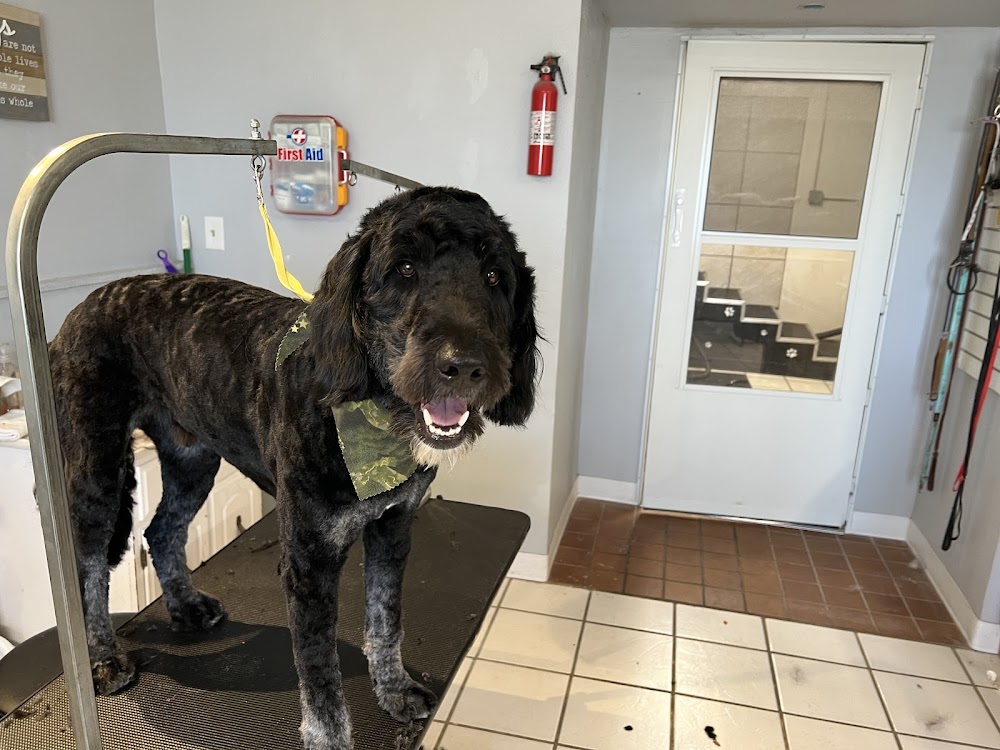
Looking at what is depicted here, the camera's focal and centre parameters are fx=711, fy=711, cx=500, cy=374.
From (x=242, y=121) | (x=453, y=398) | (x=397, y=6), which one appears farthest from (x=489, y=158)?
(x=453, y=398)

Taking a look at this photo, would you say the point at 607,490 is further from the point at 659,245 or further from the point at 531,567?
the point at 659,245

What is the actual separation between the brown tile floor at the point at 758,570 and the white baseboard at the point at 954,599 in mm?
34

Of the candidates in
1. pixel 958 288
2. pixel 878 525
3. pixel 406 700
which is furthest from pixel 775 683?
pixel 958 288

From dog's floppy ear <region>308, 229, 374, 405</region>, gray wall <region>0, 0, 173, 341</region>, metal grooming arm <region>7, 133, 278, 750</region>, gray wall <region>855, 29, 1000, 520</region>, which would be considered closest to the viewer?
metal grooming arm <region>7, 133, 278, 750</region>

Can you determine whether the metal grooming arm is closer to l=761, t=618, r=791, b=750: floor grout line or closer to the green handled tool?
l=761, t=618, r=791, b=750: floor grout line

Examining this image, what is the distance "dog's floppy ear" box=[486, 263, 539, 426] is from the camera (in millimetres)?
1278

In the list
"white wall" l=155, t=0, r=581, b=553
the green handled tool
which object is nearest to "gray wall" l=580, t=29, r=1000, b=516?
"white wall" l=155, t=0, r=581, b=553

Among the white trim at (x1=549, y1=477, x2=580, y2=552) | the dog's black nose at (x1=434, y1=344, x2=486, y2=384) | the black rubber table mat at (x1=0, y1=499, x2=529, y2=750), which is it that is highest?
the dog's black nose at (x1=434, y1=344, x2=486, y2=384)

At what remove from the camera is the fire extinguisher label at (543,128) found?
2.50 metres

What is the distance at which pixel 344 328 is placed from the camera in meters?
1.15

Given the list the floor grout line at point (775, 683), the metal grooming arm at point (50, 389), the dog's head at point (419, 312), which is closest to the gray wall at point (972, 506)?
the floor grout line at point (775, 683)

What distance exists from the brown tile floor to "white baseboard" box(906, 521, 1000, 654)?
34 mm

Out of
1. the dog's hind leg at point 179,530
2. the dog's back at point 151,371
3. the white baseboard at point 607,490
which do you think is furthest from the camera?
the white baseboard at point 607,490

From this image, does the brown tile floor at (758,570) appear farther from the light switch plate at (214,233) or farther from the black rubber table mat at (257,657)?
the light switch plate at (214,233)
